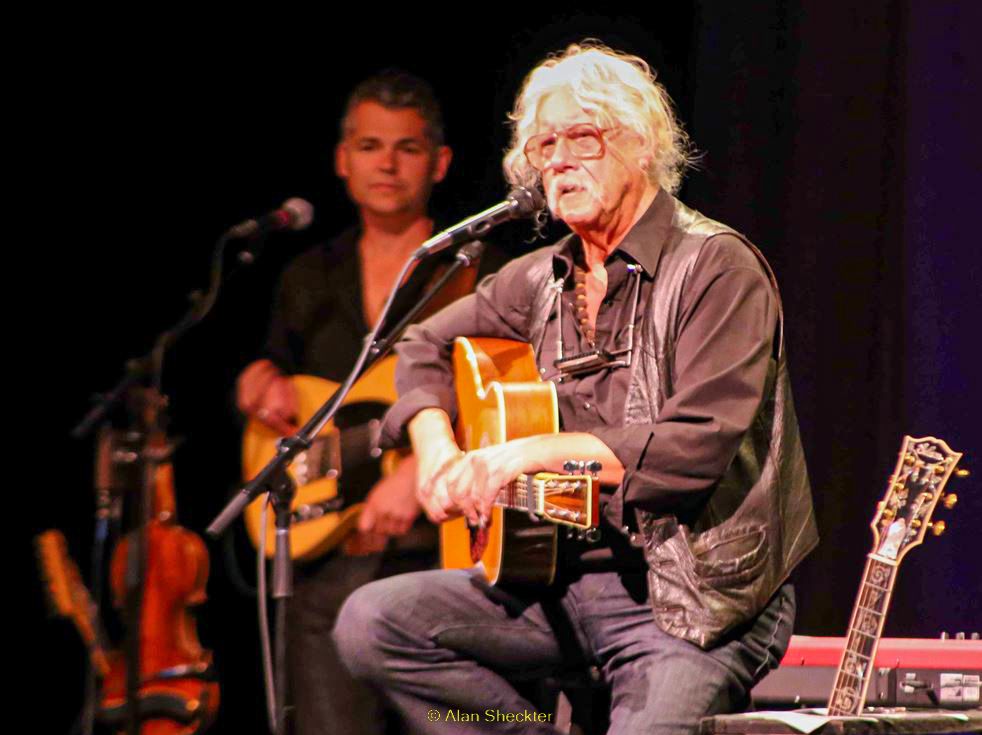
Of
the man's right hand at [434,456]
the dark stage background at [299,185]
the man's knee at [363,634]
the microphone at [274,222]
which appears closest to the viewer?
the man's knee at [363,634]

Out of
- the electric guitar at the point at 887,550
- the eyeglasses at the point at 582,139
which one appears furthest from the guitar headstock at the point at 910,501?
the eyeglasses at the point at 582,139

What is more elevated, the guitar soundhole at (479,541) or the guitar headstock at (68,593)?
the guitar soundhole at (479,541)

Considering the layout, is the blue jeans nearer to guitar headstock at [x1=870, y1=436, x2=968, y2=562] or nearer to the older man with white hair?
the older man with white hair

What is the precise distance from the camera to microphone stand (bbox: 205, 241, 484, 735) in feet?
9.76

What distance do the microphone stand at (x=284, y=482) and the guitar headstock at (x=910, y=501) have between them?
1124 mm

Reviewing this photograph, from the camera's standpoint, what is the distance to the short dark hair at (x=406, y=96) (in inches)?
169

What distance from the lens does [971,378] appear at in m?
3.80

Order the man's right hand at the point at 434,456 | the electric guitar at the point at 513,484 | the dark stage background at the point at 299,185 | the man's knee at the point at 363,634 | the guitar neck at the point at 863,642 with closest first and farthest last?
the electric guitar at the point at 513,484 → the guitar neck at the point at 863,642 → the man's knee at the point at 363,634 → the man's right hand at the point at 434,456 → the dark stage background at the point at 299,185

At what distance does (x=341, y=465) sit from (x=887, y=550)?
197 centimetres

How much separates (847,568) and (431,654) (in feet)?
5.62

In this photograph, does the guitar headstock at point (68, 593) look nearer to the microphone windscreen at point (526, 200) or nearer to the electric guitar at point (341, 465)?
the electric guitar at point (341, 465)

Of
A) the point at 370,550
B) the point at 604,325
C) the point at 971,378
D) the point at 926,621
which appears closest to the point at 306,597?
the point at 370,550

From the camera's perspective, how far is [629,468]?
100 inches

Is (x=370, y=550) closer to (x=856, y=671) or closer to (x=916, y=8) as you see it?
(x=856, y=671)
